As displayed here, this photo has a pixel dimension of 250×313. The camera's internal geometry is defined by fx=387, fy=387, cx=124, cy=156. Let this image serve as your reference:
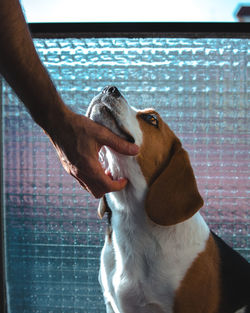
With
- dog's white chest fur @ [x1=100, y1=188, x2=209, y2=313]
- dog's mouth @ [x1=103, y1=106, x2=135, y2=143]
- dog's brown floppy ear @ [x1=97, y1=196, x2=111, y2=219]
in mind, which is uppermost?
dog's mouth @ [x1=103, y1=106, x2=135, y2=143]

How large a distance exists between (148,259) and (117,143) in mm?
396

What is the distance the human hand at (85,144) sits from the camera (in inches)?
42.5

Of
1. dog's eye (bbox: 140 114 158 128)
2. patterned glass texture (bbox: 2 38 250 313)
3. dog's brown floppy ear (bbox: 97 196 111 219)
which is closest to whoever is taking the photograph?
dog's eye (bbox: 140 114 158 128)

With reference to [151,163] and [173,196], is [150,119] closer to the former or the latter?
[151,163]

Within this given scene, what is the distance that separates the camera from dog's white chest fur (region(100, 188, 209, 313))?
1.20 meters

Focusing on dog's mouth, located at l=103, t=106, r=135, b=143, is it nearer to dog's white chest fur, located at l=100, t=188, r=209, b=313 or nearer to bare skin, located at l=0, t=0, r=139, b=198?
bare skin, located at l=0, t=0, r=139, b=198

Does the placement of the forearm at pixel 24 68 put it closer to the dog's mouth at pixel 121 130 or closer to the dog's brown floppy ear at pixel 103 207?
the dog's mouth at pixel 121 130

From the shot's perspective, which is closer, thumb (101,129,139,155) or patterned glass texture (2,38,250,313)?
thumb (101,129,139,155)

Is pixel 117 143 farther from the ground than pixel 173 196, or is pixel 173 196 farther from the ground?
pixel 117 143

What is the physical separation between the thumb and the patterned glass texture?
52 centimetres

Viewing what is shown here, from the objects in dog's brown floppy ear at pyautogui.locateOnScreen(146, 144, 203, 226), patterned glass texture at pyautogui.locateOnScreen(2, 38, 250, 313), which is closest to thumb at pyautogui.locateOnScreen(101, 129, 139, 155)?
dog's brown floppy ear at pyautogui.locateOnScreen(146, 144, 203, 226)

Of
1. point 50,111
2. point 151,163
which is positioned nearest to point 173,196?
point 151,163

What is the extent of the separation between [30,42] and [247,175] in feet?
3.41

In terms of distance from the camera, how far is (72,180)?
1.69 meters
